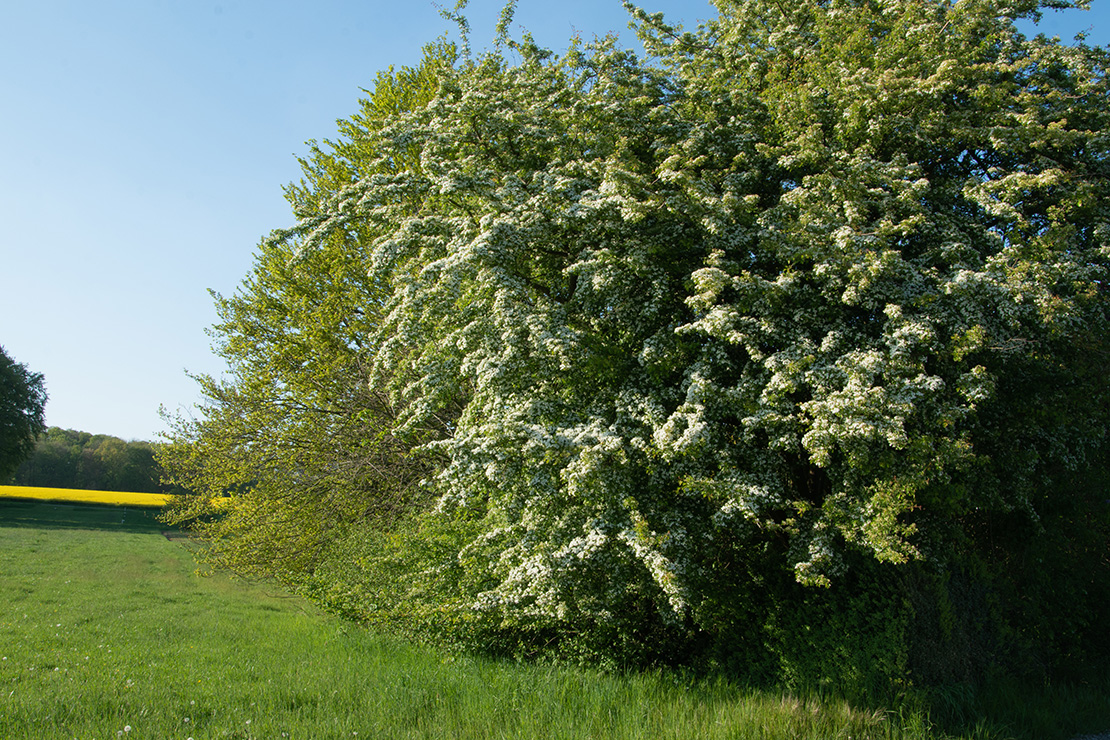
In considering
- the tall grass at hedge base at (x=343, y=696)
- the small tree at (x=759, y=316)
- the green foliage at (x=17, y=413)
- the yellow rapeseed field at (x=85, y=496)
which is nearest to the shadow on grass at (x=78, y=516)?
the yellow rapeseed field at (x=85, y=496)

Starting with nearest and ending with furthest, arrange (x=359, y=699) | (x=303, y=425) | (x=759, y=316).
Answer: (x=359, y=699) → (x=759, y=316) → (x=303, y=425)

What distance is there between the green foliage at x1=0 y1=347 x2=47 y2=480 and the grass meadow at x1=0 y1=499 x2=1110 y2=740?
42.6 meters

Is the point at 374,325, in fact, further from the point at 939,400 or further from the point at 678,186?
the point at 939,400

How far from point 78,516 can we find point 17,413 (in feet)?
29.1

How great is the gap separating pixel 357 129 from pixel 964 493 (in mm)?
17921

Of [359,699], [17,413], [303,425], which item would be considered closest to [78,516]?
[17,413]

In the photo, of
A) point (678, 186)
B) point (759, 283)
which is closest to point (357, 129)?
point (678, 186)

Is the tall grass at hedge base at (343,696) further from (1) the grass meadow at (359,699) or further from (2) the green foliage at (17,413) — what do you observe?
(2) the green foliage at (17,413)

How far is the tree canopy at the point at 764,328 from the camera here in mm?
7918

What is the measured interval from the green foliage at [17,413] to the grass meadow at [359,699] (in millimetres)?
42647

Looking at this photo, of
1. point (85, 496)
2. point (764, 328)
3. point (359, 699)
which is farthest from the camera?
point (85, 496)

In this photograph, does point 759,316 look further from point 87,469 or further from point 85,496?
point 87,469

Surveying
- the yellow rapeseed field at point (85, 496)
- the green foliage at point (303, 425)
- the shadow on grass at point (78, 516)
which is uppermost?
the green foliage at point (303, 425)

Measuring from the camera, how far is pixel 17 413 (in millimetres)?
47688
